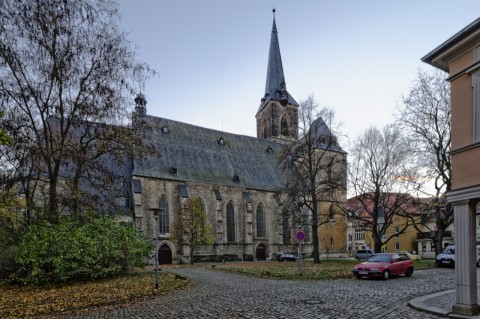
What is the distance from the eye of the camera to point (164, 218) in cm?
4038

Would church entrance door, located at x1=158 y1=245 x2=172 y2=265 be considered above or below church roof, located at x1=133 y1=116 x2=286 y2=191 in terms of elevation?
below

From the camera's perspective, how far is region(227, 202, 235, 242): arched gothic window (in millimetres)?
44094

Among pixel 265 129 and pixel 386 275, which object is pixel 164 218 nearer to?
pixel 265 129

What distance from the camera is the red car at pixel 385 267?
17.5m

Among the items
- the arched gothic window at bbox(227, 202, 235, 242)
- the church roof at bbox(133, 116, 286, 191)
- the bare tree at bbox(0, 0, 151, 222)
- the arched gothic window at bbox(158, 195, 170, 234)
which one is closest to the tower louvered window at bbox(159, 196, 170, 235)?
the arched gothic window at bbox(158, 195, 170, 234)

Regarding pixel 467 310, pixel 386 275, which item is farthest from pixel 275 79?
pixel 467 310

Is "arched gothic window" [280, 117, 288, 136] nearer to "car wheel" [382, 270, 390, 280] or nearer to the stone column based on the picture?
"car wheel" [382, 270, 390, 280]

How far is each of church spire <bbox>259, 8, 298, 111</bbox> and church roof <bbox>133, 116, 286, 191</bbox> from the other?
7.79m

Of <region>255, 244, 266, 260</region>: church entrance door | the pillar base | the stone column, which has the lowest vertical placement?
<region>255, 244, 266, 260</region>: church entrance door

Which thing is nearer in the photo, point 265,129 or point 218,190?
point 218,190

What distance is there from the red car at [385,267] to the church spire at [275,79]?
40366 mm

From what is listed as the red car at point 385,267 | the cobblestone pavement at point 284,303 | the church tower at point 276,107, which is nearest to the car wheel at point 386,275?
the red car at point 385,267

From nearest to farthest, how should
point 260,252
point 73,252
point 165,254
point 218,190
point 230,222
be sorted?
point 73,252, point 165,254, point 218,190, point 230,222, point 260,252

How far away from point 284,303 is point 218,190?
3362 centimetres
